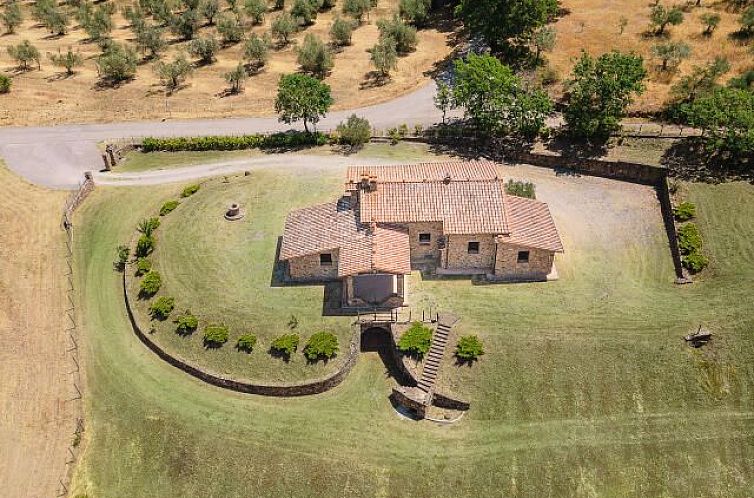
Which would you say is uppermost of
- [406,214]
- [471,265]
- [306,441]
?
[406,214]

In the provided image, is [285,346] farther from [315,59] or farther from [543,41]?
[543,41]

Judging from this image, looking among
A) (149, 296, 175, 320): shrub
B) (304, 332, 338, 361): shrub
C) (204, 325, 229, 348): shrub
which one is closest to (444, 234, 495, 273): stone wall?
(304, 332, 338, 361): shrub

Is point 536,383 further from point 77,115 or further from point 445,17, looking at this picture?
point 445,17

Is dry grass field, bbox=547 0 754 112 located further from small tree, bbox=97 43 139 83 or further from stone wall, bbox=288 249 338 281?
small tree, bbox=97 43 139 83

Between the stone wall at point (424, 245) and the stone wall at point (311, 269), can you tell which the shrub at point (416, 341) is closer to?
the stone wall at point (424, 245)

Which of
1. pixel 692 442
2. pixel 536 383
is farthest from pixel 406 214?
pixel 692 442

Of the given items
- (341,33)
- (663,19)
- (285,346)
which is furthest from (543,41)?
(285,346)

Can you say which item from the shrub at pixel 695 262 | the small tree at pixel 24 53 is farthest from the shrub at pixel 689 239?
the small tree at pixel 24 53
